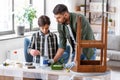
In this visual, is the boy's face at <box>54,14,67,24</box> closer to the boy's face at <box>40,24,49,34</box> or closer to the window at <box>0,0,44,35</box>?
the boy's face at <box>40,24,49,34</box>

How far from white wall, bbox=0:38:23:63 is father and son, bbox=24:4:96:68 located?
142 cm

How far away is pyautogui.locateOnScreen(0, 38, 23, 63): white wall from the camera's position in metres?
4.62

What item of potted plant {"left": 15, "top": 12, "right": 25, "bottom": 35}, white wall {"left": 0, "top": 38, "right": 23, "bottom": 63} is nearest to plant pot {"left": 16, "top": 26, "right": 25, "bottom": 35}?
potted plant {"left": 15, "top": 12, "right": 25, "bottom": 35}

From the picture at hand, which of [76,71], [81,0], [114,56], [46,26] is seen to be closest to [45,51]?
[46,26]

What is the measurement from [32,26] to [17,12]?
0.76 m

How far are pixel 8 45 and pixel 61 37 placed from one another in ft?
6.52

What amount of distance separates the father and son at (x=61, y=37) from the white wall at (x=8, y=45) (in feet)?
4.66

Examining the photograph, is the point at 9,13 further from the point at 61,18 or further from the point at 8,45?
the point at 61,18

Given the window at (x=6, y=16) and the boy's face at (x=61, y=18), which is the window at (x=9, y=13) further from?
the boy's face at (x=61, y=18)

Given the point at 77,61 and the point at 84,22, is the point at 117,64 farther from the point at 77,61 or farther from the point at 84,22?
the point at 77,61

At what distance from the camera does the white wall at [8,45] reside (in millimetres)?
4622

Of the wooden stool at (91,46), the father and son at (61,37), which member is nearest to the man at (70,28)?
the father and son at (61,37)

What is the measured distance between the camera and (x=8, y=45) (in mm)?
4766

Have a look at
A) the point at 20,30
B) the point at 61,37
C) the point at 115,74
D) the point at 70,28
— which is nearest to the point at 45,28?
the point at 61,37
